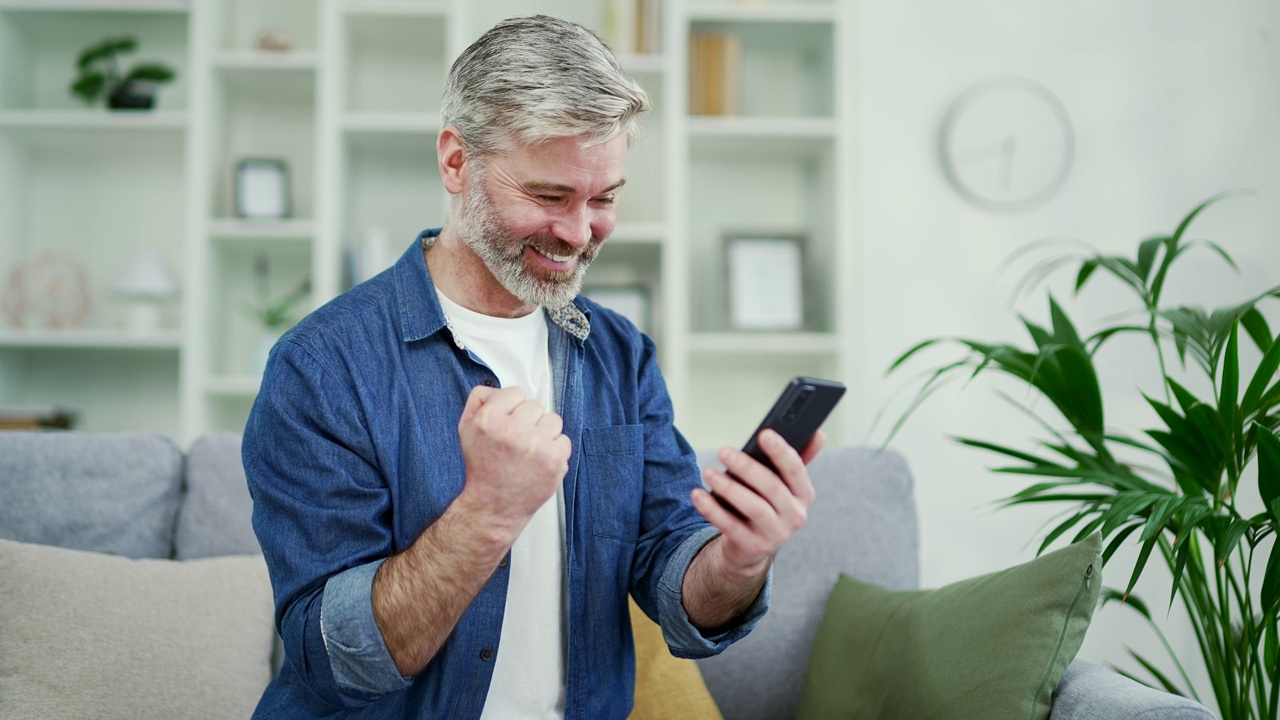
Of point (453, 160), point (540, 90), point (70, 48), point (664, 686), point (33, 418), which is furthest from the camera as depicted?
point (70, 48)

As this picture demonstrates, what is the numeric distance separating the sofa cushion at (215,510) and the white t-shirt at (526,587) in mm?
675

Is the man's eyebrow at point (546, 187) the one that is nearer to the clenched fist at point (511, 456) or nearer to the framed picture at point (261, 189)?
the clenched fist at point (511, 456)

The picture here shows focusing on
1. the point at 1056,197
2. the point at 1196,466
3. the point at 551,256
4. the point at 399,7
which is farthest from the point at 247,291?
the point at 1196,466

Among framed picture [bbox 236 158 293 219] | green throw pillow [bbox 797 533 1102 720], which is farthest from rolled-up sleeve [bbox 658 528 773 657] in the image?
framed picture [bbox 236 158 293 219]

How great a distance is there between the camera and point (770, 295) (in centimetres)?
290

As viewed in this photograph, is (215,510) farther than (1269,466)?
Yes

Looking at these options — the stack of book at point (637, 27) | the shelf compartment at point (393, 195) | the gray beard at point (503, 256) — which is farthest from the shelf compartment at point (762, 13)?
the gray beard at point (503, 256)

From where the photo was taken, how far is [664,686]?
1.58 meters

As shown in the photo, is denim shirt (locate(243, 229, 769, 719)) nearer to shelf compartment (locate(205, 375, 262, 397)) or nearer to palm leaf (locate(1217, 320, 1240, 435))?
palm leaf (locate(1217, 320, 1240, 435))

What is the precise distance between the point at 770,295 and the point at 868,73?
712 mm

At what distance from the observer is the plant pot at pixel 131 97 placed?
2834mm

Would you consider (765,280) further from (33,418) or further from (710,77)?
(33,418)

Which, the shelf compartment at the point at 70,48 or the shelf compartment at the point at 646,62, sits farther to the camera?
the shelf compartment at the point at 70,48

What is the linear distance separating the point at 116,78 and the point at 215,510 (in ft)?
5.68
